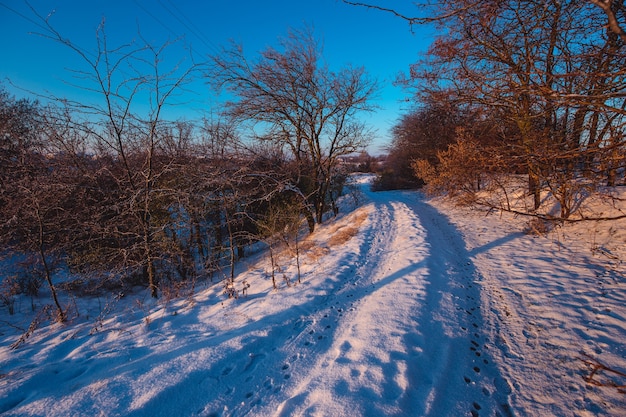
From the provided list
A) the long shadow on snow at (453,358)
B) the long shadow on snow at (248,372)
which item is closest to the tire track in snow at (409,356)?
the long shadow on snow at (453,358)

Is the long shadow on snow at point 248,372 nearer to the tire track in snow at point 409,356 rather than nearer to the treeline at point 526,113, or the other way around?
the tire track in snow at point 409,356

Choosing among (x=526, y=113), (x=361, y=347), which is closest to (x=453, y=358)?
(x=361, y=347)

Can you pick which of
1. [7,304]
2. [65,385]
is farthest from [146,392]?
[7,304]

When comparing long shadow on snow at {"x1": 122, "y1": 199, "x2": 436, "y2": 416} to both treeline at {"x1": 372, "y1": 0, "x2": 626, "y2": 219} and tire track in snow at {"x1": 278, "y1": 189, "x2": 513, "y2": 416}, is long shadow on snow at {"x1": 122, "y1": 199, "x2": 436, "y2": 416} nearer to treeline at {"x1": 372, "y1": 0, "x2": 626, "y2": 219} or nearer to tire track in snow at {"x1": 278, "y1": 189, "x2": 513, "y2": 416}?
tire track in snow at {"x1": 278, "y1": 189, "x2": 513, "y2": 416}

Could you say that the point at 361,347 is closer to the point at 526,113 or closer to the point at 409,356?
the point at 409,356

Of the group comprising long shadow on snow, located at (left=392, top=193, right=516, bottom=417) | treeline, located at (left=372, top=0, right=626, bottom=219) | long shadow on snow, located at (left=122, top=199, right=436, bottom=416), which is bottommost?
long shadow on snow, located at (left=392, top=193, right=516, bottom=417)

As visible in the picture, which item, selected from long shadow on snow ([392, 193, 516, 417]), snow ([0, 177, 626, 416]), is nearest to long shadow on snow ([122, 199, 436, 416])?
snow ([0, 177, 626, 416])

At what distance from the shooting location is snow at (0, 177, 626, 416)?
224 centimetres

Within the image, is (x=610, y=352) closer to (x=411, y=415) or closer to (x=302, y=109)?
(x=411, y=415)

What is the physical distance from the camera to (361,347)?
294 cm

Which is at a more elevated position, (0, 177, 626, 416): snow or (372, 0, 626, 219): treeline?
(372, 0, 626, 219): treeline

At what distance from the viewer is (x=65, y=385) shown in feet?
8.06

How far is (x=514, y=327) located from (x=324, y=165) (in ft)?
28.3

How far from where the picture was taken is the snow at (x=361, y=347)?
2236 millimetres
